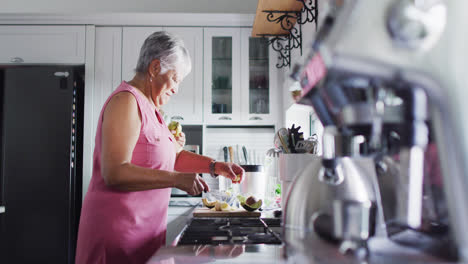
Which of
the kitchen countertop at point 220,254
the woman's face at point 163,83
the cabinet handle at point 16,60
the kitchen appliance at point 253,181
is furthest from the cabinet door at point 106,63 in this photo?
the kitchen countertop at point 220,254

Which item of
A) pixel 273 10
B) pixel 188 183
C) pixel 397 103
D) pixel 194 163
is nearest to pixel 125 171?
pixel 188 183

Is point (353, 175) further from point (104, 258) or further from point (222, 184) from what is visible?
point (222, 184)

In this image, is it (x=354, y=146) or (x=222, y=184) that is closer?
(x=354, y=146)

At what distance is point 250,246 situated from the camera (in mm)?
841

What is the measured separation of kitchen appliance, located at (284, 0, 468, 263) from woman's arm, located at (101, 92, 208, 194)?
0.51 meters

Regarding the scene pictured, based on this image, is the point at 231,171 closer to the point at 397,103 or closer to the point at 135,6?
the point at 397,103

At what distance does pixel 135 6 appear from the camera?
133 inches

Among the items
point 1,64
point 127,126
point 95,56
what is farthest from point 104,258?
point 1,64

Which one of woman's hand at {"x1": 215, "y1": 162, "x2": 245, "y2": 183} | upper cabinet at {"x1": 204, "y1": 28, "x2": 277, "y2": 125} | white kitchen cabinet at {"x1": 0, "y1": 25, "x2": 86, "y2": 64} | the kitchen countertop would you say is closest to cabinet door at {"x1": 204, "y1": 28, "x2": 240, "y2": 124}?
upper cabinet at {"x1": 204, "y1": 28, "x2": 277, "y2": 125}

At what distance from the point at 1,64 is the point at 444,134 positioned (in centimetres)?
322

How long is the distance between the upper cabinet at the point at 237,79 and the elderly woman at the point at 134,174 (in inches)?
62.9

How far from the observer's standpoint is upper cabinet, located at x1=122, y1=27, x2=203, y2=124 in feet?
9.59

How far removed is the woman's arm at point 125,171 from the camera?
1.05 metres

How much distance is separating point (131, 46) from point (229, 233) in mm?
2266
